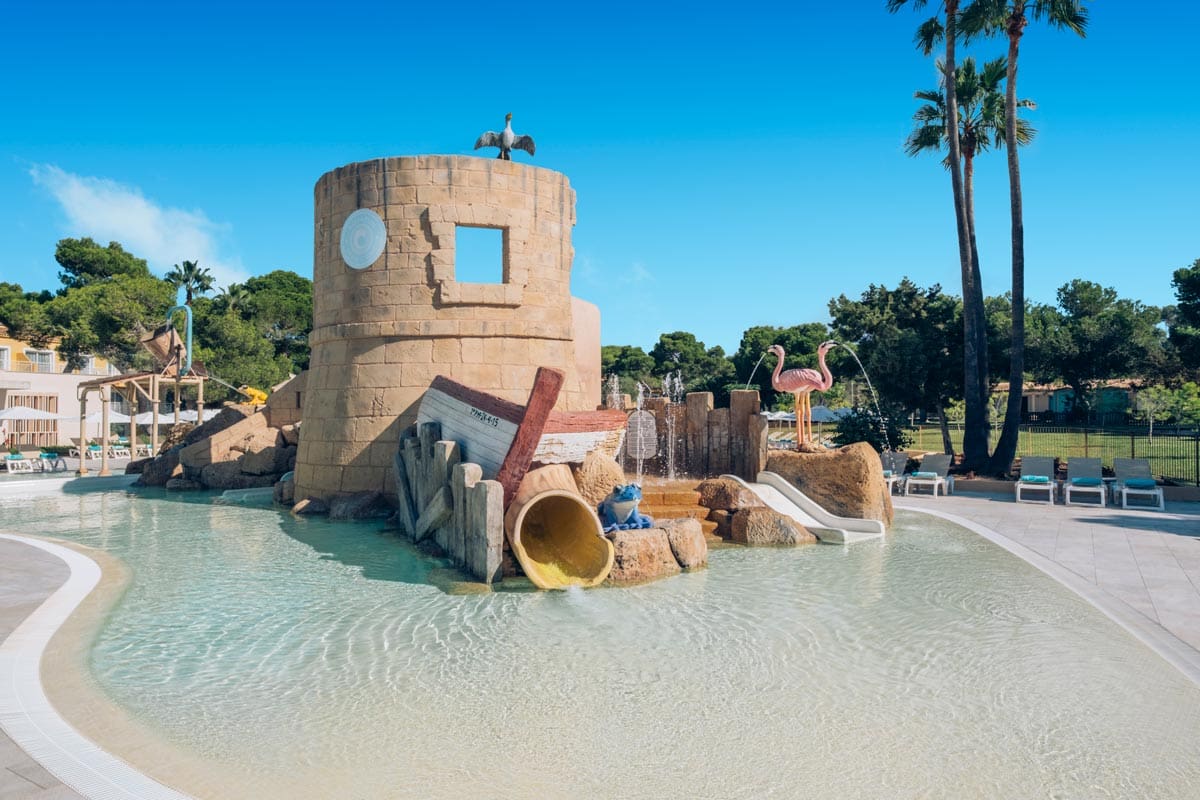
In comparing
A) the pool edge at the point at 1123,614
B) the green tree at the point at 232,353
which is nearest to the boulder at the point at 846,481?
the pool edge at the point at 1123,614

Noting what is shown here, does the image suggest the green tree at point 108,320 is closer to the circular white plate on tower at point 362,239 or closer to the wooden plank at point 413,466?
the circular white plate on tower at point 362,239

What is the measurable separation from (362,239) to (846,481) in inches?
387

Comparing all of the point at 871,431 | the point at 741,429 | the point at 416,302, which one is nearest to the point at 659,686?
the point at 741,429

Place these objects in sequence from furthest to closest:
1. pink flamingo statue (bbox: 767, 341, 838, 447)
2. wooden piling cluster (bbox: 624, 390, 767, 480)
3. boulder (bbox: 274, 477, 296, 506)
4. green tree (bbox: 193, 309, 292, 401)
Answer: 1. green tree (bbox: 193, 309, 292, 401)
2. boulder (bbox: 274, 477, 296, 506)
3. wooden piling cluster (bbox: 624, 390, 767, 480)
4. pink flamingo statue (bbox: 767, 341, 838, 447)

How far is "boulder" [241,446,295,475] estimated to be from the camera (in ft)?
64.4

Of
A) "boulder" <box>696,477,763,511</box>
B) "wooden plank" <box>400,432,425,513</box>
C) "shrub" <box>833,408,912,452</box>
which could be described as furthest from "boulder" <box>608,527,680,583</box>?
"shrub" <box>833,408,912,452</box>

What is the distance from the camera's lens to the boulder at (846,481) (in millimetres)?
12953

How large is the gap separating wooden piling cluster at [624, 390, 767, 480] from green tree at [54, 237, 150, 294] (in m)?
45.9

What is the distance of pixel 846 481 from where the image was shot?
43.0 feet

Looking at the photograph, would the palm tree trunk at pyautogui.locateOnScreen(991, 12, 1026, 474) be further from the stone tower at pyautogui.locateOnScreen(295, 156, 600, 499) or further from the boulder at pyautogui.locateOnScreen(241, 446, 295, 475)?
the boulder at pyautogui.locateOnScreen(241, 446, 295, 475)

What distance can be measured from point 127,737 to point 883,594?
7.01 metres

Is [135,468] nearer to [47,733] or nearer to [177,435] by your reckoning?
[177,435]

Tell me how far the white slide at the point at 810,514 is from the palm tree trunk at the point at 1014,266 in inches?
325

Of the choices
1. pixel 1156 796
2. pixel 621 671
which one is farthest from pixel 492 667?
pixel 1156 796
